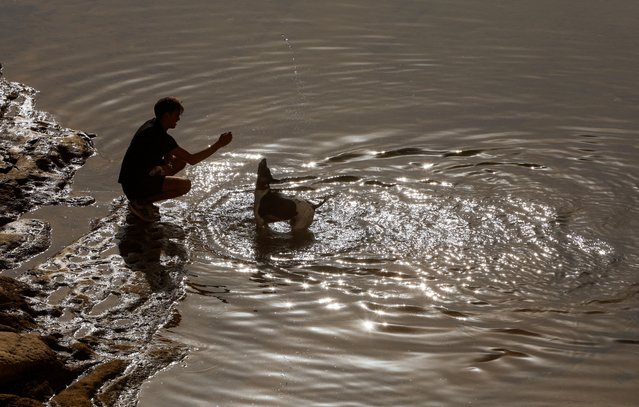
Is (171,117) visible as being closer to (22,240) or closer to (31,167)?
(22,240)

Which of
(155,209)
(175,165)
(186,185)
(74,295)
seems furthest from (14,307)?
(175,165)

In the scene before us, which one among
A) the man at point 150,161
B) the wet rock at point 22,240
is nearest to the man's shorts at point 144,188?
the man at point 150,161

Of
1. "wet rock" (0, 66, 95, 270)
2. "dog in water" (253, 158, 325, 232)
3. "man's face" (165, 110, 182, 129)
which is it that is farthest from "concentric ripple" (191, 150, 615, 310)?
"wet rock" (0, 66, 95, 270)

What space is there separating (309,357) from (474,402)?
110cm

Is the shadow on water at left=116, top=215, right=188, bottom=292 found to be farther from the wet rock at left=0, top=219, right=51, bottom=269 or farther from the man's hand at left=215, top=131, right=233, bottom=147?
the man's hand at left=215, top=131, right=233, bottom=147

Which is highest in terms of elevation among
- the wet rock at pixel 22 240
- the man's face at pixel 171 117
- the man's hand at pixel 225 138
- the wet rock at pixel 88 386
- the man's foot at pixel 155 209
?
the man's face at pixel 171 117

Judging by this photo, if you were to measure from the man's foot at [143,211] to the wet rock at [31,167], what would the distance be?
2.16 feet

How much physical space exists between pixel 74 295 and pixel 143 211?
1.35 metres

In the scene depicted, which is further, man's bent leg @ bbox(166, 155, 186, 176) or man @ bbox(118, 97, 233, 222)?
man's bent leg @ bbox(166, 155, 186, 176)

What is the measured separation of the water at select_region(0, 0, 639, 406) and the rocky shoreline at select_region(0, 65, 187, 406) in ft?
0.57

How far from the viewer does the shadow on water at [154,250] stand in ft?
23.0

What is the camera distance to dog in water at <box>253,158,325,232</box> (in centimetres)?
735

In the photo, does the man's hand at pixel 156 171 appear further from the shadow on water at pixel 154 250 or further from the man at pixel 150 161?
the shadow on water at pixel 154 250

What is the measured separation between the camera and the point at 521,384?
19.0 feet
